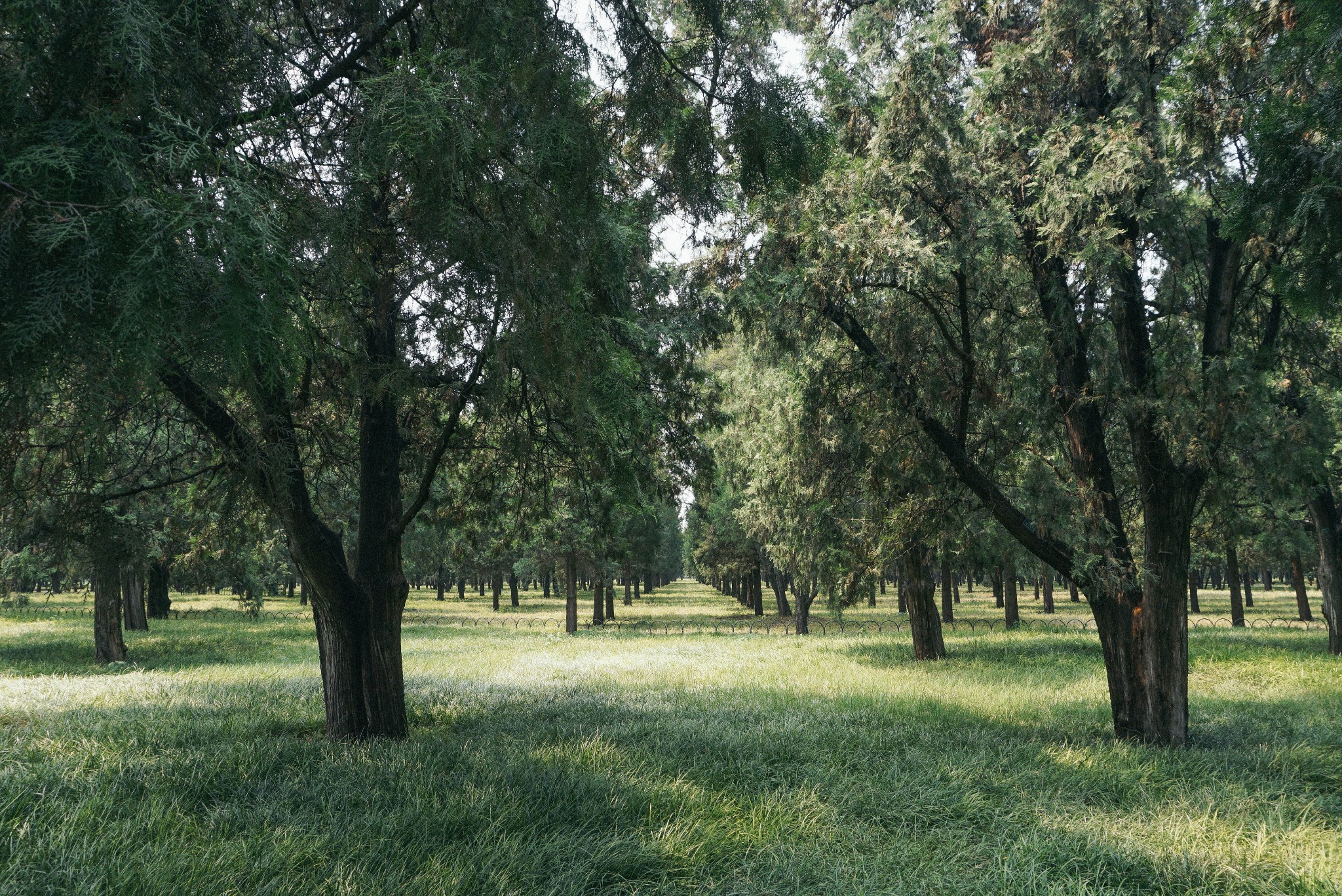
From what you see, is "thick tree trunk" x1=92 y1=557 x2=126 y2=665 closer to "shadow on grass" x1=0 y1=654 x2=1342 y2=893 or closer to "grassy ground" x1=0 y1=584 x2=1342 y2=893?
"grassy ground" x1=0 y1=584 x2=1342 y2=893

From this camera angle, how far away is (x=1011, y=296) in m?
9.17

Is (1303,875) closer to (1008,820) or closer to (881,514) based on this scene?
(1008,820)

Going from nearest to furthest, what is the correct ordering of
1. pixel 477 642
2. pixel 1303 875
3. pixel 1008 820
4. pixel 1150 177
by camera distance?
pixel 1303 875, pixel 1008 820, pixel 1150 177, pixel 477 642

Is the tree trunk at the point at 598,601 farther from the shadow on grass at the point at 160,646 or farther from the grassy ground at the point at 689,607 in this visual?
the shadow on grass at the point at 160,646

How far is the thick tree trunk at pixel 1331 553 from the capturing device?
16438 millimetres

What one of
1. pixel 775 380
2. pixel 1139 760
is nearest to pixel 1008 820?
pixel 1139 760

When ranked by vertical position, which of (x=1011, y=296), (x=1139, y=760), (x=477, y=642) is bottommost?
(x=477, y=642)

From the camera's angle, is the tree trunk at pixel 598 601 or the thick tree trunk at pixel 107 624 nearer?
the thick tree trunk at pixel 107 624

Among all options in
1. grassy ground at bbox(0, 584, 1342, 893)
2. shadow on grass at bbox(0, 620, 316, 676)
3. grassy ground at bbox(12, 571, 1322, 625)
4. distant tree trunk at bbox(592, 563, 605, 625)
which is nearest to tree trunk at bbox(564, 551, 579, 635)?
distant tree trunk at bbox(592, 563, 605, 625)

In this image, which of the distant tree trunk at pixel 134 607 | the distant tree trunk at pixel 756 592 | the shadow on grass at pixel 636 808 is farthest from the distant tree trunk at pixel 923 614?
the distant tree trunk at pixel 134 607

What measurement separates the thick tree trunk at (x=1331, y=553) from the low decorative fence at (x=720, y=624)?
8405mm

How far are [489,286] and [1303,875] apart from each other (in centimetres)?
612

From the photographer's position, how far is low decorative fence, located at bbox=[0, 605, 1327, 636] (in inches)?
1089

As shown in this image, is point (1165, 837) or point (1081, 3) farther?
point (1081, 3)
